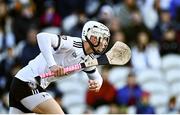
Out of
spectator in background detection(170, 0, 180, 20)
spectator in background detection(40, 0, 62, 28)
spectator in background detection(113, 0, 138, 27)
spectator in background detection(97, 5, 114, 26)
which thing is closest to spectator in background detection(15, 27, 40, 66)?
spectator in background detection(40, 0, 62, 28)

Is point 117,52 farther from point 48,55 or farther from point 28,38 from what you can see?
point 28,38

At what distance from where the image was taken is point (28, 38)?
14.0 metres

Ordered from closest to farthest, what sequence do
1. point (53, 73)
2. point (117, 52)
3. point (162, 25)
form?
point (53, 73)
point (117, 52)
point (162, 25)

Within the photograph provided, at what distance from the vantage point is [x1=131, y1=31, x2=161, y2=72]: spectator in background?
13.9 meters

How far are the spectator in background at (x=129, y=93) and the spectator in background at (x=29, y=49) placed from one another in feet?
6.09

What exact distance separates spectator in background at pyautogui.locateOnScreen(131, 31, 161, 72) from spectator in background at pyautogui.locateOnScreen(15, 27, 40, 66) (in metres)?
1.97

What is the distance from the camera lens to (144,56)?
13.9 m

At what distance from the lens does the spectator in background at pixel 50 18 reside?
1485cm

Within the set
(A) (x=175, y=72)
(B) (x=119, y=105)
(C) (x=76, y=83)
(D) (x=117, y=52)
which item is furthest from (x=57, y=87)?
(D) (x=117, y=52)

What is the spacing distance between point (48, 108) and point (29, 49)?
554 cm

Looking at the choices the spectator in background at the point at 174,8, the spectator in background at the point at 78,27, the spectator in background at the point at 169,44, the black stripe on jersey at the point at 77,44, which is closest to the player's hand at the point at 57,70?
the black stripe on jersey at the point at 77,44

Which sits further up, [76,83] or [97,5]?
[97,5]

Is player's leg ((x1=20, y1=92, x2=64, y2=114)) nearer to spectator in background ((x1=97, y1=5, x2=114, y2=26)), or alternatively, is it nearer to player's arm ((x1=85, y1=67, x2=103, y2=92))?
player's arm ((x1=85, y1=67, x2=103, y2=92))

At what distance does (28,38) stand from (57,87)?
1165mm
